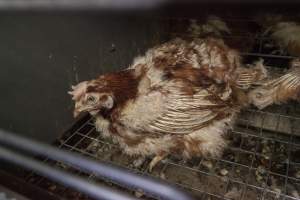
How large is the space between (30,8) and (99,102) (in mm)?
930

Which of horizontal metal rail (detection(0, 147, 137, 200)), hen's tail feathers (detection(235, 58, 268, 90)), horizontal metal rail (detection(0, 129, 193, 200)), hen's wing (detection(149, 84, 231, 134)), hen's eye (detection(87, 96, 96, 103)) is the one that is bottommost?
hen's wing (detection(149, 84, 231, 134))

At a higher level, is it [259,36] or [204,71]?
[259,36]

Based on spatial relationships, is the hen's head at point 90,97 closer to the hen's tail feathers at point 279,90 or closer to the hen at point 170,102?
the hen at point 170,102

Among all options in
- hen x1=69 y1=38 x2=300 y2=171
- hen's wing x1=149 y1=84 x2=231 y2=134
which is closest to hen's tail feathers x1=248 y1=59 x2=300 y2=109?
hen x1=69 y1=38 x2=300 y2=171

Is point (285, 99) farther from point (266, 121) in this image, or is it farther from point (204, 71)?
point (204, 71)

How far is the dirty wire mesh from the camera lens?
4.73 feet

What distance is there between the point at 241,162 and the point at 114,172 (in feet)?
3.83

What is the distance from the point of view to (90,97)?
138 centimetres

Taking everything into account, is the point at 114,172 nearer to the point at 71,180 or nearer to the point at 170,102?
the point at 71,180

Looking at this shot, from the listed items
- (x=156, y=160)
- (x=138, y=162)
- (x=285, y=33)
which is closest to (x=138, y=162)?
(x=138, y=162)

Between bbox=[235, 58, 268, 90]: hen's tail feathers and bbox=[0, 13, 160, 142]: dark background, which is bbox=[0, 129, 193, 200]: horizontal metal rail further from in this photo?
bbox=[235, 58, 268, 90]: hen's tail feathers

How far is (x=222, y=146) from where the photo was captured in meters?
1.52

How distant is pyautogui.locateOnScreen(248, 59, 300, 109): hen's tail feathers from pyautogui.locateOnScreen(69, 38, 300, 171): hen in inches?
0.5

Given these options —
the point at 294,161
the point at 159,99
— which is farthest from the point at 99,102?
the point at 294,161
